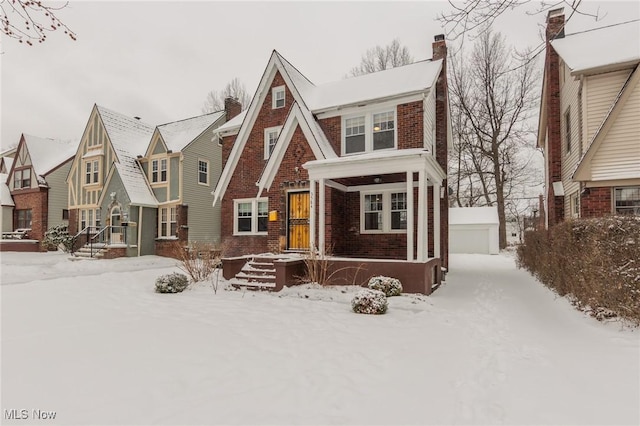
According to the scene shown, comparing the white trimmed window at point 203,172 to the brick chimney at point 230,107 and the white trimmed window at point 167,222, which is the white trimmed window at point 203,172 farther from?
the brick chimney at point 230,107

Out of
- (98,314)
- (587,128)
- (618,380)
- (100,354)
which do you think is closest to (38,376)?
(100,354)

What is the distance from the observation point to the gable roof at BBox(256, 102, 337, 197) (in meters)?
11.6

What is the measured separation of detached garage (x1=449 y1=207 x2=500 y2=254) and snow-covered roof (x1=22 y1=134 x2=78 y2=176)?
30281mm

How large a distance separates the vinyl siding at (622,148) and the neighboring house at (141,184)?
18.0 metres

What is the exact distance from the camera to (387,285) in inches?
332

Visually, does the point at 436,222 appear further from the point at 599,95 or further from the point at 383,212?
the point at 599,95

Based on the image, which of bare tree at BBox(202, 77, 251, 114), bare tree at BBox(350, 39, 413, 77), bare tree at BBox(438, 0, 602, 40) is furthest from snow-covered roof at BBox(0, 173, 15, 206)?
bare tree at BBox(438, 0, 602, 40)

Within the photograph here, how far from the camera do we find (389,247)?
1160 centimetres

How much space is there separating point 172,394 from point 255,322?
280 cm

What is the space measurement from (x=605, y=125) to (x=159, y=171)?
21.0 m

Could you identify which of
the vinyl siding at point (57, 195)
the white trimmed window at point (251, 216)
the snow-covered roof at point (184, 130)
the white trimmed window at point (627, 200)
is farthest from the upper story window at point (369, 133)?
the vinyl siding at point (57, 195)

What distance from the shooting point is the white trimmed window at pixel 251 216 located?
13.3m

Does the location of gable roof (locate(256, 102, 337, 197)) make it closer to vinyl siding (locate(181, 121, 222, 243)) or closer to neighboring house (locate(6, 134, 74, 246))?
vinyl siding (locate(181, 121, 222, 243))

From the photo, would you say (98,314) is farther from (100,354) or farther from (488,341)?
(488,341)
